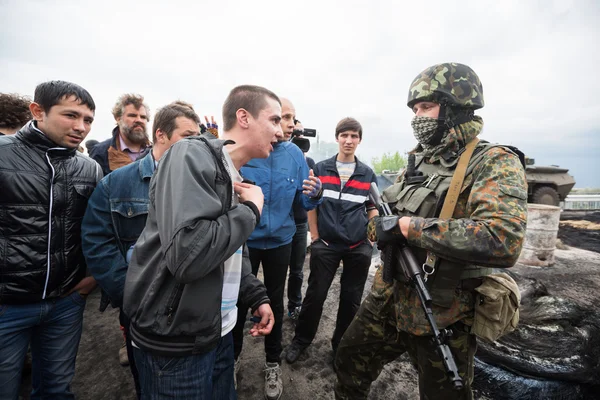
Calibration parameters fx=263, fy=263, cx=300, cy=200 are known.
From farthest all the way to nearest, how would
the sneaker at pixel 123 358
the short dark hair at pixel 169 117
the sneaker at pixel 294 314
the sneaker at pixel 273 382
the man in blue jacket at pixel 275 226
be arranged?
the sneaker at pixel 294 314
the sneaker at pixel 123 358
the man in blue jacket at pixel 275 226
the sneaker at pixel 273 382
the short dark hair at pixel 169 117

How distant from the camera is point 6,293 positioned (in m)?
1.60

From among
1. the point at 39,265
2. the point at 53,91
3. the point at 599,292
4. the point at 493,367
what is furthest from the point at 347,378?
the point at 599,292

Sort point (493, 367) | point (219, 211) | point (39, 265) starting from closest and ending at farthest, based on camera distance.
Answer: point (219, 211)
point (39, 265)
point (493, 367)

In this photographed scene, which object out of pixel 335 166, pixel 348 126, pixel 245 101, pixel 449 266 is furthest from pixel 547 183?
pixel 245 101

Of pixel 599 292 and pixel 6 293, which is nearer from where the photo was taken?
pixel 6 293

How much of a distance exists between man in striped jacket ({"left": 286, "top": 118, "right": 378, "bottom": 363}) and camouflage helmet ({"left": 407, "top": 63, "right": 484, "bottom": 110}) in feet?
4.18

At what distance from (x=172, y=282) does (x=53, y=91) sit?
1687 mm

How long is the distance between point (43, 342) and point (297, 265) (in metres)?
2.80

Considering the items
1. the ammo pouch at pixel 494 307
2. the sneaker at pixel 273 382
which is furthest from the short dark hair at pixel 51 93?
the ammo pouch at pixel 494 307

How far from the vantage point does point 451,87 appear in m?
1.94

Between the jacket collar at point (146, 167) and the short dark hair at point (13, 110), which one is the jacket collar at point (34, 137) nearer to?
the jacket collar at point (146, 167)

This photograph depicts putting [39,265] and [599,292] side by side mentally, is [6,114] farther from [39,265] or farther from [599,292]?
[599,292]

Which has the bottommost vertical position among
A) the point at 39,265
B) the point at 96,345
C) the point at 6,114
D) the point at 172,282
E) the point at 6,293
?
the point at 96,345

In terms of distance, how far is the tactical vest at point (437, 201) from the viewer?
168cm
